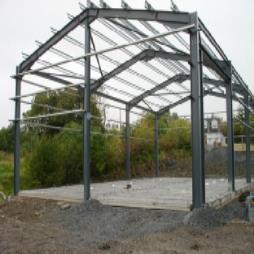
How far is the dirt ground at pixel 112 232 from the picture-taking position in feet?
15.3

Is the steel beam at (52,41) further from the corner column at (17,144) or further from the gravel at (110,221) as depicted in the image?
the gravel at (110,221)

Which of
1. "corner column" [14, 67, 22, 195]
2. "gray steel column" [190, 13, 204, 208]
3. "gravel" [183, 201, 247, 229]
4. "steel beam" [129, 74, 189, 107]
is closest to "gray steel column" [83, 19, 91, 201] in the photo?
"corner column" [14, 67, 22, 195]

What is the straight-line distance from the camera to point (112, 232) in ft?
18.9

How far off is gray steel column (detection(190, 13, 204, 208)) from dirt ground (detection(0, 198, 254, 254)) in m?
0.51

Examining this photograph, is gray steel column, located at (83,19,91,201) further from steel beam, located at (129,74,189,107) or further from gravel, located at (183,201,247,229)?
steel beam, located at (129,74,189,107)

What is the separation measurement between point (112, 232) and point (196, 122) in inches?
95.9

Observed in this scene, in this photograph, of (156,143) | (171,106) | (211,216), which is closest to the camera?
(211,216)

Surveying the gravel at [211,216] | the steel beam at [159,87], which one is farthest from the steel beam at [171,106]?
the gravel at [211,216]

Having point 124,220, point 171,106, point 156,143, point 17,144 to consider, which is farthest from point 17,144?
point 171,106

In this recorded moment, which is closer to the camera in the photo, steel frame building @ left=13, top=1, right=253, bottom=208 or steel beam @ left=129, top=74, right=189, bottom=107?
steel frame building @ left=13, top=1, right=253, bottom=208

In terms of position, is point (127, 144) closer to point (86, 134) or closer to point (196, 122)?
point (86, 134)

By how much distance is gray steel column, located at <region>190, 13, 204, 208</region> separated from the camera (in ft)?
20.4

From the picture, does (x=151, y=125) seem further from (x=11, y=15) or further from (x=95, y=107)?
(x=11, y=15)

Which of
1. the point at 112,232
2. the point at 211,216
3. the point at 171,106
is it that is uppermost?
the point at 171,106
